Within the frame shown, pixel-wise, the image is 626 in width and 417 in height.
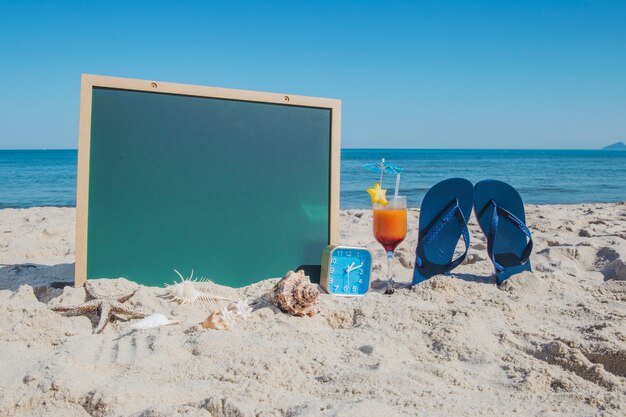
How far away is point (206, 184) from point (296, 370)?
137 cm

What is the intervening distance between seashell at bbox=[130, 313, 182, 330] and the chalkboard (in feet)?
1.85

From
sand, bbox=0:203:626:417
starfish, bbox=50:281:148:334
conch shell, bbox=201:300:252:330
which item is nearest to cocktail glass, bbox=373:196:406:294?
sand, bbox=0:203:626:417

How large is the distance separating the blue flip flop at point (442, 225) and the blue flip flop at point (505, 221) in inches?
3.9

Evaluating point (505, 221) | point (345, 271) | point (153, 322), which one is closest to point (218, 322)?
point (153, 322)

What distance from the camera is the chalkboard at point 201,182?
103 inches

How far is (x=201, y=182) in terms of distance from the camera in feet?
9.04

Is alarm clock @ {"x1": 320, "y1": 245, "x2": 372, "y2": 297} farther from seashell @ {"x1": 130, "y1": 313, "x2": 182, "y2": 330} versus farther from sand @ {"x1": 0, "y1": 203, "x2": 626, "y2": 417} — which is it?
seashell @ {"x1": 130, "y1": 313, "x2": 182, "y2": 330}

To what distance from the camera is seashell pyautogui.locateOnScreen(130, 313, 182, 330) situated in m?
2.07

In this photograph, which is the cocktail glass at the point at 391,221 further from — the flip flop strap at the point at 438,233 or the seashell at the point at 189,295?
the seashell at the point at 189,295

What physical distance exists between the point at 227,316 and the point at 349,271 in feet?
2.89

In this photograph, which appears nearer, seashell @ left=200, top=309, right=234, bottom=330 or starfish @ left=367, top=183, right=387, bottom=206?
seashell @ left=200, top=309, right=234, bottom=330

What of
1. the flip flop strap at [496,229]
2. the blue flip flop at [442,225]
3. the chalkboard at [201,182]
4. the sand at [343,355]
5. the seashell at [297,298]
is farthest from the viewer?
the blue flip flop at [442,225]

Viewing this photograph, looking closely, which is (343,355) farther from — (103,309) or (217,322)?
(103,309)

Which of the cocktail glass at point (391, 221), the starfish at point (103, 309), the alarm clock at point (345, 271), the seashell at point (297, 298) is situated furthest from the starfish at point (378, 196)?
the starfish at point (103, 309)
